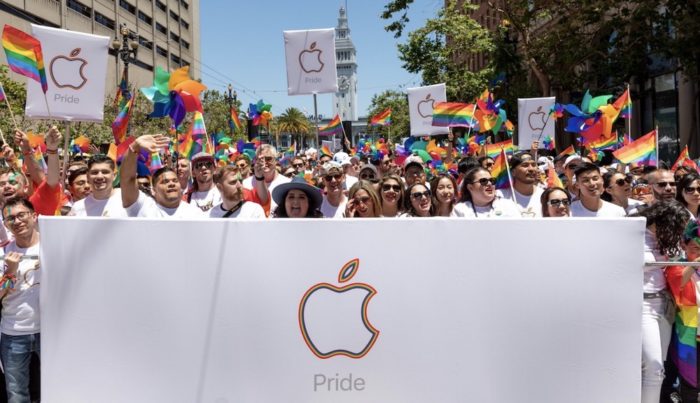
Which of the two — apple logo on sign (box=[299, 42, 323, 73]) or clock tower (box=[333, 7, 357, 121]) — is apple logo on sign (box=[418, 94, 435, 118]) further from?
clock tower (box=[333, 7, 357, 121])

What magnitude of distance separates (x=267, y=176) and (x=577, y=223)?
3.43 metres

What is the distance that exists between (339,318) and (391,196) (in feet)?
6.80

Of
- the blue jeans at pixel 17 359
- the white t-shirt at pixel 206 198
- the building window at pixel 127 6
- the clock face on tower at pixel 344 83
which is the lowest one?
the blue jeans at pixel 17 359

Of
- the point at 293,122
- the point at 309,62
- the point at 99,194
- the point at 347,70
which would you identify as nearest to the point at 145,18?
the point at 293,122

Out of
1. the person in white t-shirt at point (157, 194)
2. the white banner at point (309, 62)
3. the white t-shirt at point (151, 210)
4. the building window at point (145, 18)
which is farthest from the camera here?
the building window at point (145, 18)

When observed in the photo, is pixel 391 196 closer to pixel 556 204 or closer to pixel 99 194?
pixel 556 204

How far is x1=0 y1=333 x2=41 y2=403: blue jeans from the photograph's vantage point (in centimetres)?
358

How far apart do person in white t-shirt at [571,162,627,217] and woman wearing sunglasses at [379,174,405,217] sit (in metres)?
1.29

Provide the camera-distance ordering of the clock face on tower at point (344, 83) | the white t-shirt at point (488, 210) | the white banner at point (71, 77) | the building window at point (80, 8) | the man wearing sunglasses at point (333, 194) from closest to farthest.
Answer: the white t-shirt at point (488, 210)
the white banner at point (71, 77)
the man wearing sunglasses at point (333, 194)
the building window at point (80, 8)
the clock face on tower at point (344, 83)

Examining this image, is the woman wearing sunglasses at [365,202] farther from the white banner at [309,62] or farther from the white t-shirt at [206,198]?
the white banner at [309,62]

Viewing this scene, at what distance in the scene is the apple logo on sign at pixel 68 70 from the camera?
17.5 feet

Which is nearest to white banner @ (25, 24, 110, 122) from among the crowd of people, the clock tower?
the crowd of people

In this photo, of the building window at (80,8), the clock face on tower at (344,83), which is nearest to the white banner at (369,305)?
the building window at (80,8)

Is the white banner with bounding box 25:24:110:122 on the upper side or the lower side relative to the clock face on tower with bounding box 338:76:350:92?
lower
